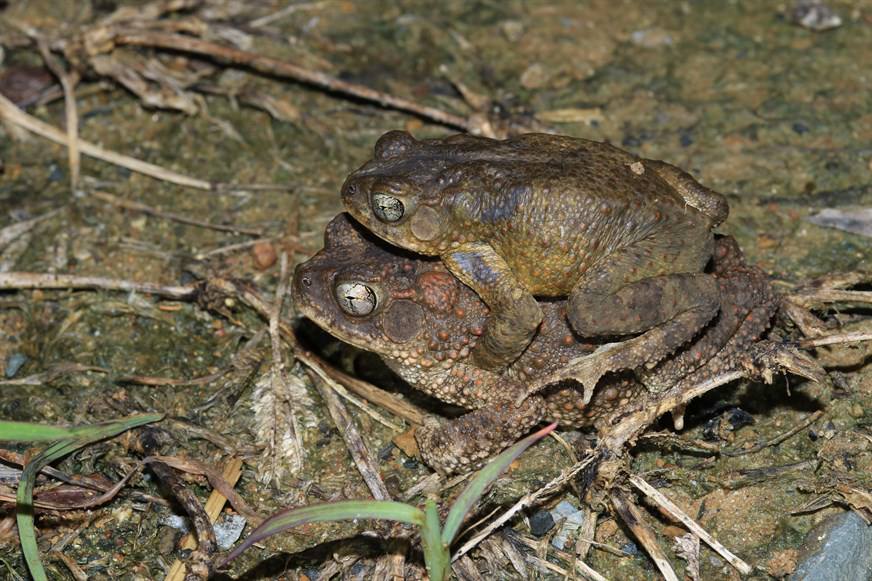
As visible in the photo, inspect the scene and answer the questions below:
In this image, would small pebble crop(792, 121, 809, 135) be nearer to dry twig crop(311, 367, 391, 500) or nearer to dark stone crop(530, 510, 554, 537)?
dark stone crop(530, 510, 554, 537)

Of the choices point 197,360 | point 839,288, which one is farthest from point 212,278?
point 839,288

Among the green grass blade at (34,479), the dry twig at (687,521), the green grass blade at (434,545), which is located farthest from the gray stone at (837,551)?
the green grass blade at (34,479)

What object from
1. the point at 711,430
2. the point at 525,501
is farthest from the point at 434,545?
the point at 711,430

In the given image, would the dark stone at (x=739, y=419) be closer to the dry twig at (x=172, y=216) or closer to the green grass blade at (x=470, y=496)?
the green grass blade at (x=470, y=496)

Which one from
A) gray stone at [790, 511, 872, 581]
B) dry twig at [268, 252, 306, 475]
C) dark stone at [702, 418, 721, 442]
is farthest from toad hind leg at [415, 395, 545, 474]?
gray stone at [790, 511, 872, 581]

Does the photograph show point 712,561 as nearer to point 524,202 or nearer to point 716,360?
point 716,360
